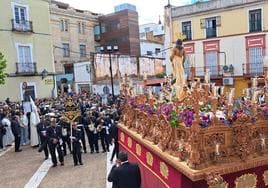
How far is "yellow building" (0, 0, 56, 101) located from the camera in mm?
23438

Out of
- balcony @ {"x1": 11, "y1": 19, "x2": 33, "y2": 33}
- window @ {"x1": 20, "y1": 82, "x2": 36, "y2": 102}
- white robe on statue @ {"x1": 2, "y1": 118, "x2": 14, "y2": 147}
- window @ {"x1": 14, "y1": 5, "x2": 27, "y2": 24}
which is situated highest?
window @ {"x1": 14, "y1": 5, "x2": 27, "y2": 24}

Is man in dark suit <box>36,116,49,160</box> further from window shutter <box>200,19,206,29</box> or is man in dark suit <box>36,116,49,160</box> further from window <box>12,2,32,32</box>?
window shutter <box>200,19,206,29</box>

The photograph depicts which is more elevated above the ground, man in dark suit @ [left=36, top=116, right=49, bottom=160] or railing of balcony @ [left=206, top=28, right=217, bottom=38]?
railing of balcony @ [left=206, top=28, right=217, bottom=38]

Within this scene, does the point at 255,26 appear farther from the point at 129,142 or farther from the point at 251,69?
the point at 129,142

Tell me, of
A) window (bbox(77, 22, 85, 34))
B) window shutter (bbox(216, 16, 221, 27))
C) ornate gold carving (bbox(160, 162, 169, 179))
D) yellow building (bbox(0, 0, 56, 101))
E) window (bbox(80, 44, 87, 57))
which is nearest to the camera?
ornate gold carving (bbox(160, 162, 169, 179))

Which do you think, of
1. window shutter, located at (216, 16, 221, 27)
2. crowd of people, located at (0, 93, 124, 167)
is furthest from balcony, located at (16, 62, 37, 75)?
window shutter, located at (216, 16, 221, 27)

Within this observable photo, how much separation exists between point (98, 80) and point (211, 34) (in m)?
11.2

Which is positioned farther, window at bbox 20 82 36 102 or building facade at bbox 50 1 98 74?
building facade at bbox 50 1 98 74

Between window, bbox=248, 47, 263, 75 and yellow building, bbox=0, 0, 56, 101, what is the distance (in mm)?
15884

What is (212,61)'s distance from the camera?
2714 centimetres

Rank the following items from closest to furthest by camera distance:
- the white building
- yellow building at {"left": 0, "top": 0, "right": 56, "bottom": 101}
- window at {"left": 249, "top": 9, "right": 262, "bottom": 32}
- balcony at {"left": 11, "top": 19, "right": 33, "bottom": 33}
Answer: yellow building at {"left": 0, "top": 0, "right": 56, "bottom": 101} < balcony at {"left": 11, "top": 19, "right": 33, "bottom": 33} < window at {"left": 249, "top": 9, "right": 262, "bottom": 32} < the white building

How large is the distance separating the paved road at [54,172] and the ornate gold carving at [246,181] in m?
4.39

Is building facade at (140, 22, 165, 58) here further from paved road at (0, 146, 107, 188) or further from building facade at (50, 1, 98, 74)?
paved road at (0, 146, 107, 188)

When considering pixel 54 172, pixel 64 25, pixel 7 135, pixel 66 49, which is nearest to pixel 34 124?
pixel 7 135
